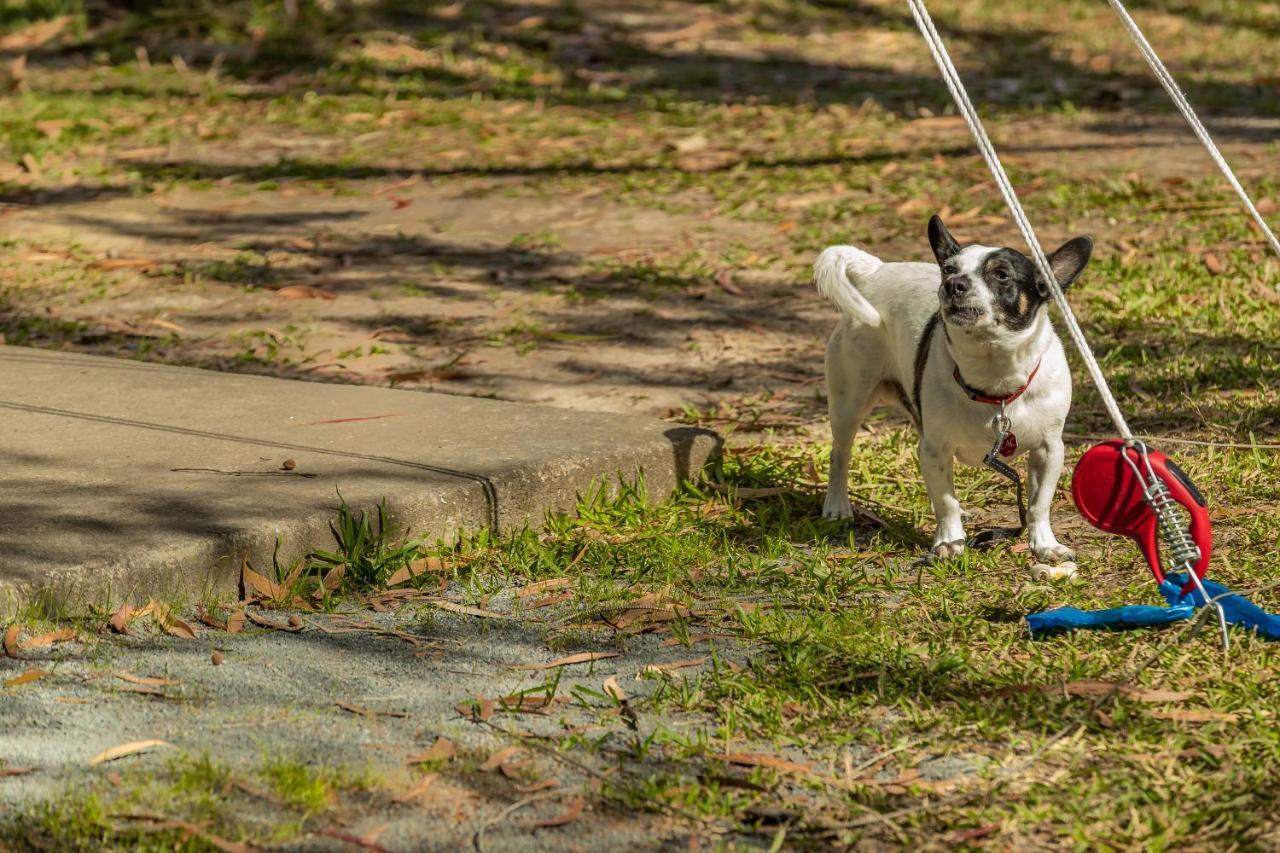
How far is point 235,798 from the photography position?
10.1ft

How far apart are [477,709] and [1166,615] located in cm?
159

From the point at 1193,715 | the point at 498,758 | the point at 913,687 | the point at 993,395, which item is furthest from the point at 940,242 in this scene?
the point at 498,758

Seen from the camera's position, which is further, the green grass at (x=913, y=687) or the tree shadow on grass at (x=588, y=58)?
the tree shadow on grass at (x=588, y=58)

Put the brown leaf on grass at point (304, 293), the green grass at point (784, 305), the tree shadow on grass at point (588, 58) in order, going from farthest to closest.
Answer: the tree shadow on grass at point (588, 58), the brown leaf on grass at point (304, 293), the green grass at point (784, 305)

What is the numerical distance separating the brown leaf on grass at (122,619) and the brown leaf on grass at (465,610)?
0.75m

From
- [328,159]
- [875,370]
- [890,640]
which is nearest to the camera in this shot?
[890,640]

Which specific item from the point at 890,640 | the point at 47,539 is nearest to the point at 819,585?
the point at 890,640

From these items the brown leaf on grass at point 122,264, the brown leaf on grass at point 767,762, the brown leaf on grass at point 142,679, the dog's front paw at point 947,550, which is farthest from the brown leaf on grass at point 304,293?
the brown leaf on grass at point 767,762

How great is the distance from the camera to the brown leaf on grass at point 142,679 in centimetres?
362

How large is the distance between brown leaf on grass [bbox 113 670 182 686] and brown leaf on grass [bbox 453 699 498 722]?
0.65m

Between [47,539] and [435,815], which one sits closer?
[435,815]

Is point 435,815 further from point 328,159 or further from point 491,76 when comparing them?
point 491,76

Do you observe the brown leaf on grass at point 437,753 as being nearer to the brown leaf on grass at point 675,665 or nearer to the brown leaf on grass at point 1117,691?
the brown leaf on grass at point 675,665

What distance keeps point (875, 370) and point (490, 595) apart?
1448 mm
